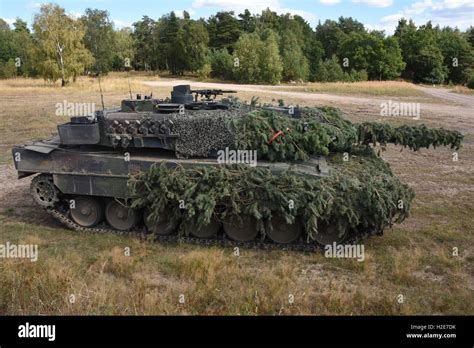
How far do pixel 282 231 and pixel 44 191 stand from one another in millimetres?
4988

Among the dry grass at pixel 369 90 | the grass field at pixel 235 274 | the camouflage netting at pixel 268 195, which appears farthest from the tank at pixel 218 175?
the dry grass at pixel 369 90

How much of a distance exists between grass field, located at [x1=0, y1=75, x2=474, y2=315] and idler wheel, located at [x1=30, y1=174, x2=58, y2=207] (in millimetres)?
653

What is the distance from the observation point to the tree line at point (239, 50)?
136ft

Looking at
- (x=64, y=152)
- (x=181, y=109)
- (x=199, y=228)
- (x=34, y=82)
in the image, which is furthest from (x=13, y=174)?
(x=34, y=82)

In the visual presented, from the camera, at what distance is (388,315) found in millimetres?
6797

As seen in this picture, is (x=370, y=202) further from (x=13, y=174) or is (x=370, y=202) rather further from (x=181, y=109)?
(x=13, y=174)

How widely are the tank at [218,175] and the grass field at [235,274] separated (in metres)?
0.52

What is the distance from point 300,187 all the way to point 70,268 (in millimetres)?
4150

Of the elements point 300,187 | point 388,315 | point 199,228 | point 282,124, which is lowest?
point 388,315

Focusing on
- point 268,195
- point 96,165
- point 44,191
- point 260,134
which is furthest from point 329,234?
point 44,191

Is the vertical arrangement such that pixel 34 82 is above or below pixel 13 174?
above

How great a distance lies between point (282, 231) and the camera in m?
9.41

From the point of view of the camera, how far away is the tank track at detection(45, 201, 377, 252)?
927 cm

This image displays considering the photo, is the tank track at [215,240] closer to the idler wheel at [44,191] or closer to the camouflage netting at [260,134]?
the idler wheel at [44,191]
